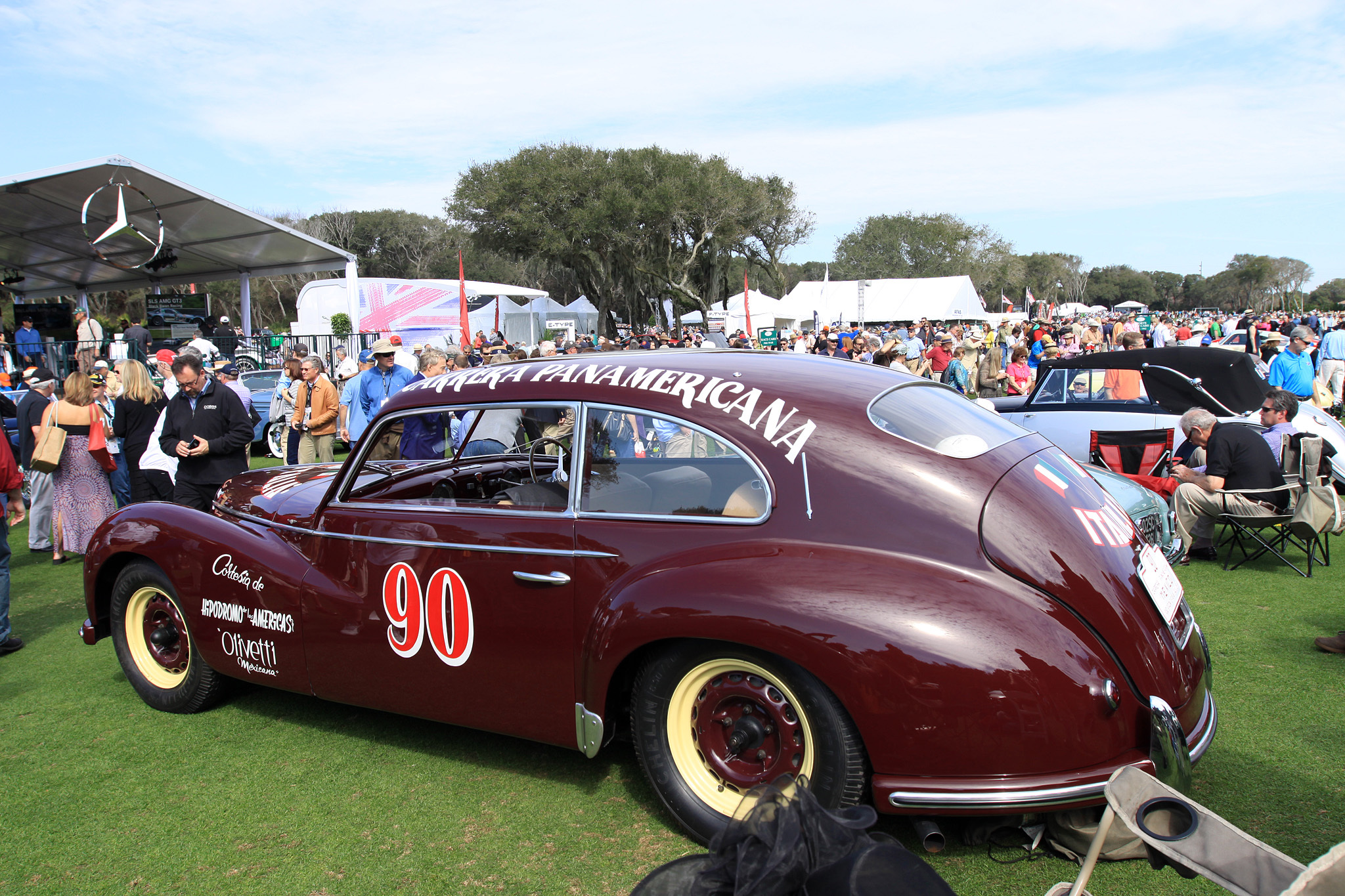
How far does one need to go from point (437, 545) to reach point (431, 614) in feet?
0.92

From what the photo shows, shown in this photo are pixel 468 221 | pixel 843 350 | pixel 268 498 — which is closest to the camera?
pixel 268 498

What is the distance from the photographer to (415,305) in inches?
1100

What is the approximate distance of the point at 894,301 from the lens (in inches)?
1863

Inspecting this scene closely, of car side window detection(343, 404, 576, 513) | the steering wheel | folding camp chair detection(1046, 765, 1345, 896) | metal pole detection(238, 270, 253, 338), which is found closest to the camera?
folding camp chair detection(1046, 765, 1345, 896)

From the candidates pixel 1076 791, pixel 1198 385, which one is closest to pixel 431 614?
pixel 1076 791

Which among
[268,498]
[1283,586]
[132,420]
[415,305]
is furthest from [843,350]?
[415,305]

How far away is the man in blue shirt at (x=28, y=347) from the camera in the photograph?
17.0 metres

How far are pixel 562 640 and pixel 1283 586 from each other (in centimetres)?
547

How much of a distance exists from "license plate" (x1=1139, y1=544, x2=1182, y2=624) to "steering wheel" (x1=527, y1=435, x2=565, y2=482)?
232 cm

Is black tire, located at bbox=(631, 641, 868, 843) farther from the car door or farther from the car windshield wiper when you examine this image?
the car windshield wiper

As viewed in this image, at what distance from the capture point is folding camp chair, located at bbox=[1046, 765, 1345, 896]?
124cm

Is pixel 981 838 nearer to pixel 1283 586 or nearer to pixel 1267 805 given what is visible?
pixel 1267 805

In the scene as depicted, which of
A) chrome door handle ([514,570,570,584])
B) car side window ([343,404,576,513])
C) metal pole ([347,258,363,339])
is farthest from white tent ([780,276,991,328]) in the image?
chrome door handle ([514,570,570,584])

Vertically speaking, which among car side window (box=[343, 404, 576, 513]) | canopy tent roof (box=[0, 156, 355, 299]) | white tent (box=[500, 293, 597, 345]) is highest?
canopy tent roof (box=[0, 156, 355, 299])
